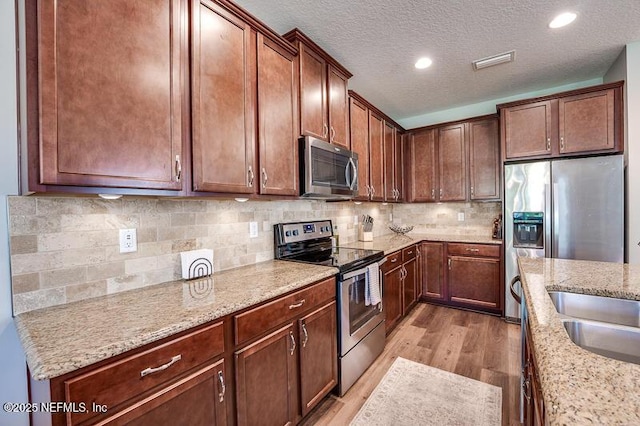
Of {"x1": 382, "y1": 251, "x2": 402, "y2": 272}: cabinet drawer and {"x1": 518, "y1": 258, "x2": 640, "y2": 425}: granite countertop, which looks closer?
{"x1": 518, "y1": 258, "x2": 640, "y2": 425}: granite countertop

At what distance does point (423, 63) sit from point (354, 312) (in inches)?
92.3

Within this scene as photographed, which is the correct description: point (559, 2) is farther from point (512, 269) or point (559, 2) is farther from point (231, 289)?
point (231, 289)

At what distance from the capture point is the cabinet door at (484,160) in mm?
3398

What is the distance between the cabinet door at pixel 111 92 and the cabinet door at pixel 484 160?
343 cm

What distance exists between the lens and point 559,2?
1.82 meters

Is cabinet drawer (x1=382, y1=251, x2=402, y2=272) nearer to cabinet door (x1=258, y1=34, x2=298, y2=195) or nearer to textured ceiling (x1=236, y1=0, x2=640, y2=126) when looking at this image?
cabinet door (x1=258, y1=34, x2=298, y2=195)

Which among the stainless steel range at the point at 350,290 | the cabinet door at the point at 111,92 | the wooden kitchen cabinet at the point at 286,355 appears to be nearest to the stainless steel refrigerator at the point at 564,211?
the stainless steel range at the point at 350,290

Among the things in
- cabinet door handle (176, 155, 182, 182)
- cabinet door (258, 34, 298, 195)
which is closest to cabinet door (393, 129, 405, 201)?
cabinet door (258, 34, 298, 195)

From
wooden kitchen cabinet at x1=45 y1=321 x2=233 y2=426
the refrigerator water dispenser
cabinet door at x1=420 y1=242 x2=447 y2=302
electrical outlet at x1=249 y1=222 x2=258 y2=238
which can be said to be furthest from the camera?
cabinet door at x1=420 y1=242 x2=447 y2=302

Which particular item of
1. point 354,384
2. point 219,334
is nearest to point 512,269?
point 354,384

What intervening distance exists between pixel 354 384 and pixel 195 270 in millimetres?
1455

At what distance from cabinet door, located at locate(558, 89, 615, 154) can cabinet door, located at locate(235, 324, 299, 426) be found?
3248 mm

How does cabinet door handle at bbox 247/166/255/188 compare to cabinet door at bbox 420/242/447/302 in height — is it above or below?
above

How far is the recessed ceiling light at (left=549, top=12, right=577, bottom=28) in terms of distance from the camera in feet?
6.43
